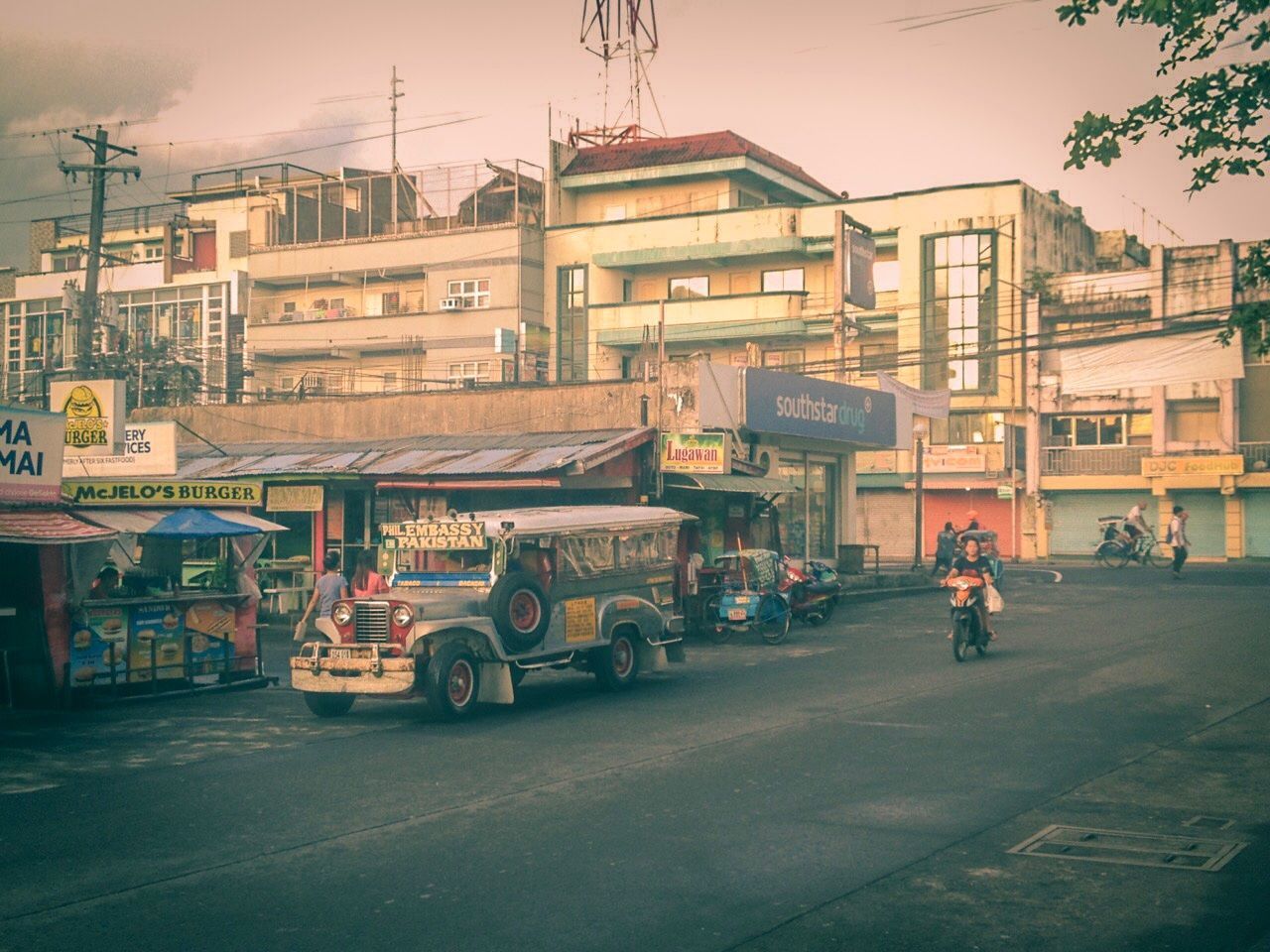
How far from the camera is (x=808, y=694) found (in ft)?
52.8

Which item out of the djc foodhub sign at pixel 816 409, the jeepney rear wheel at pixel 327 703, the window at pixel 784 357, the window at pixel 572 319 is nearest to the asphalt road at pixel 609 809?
the jeepney rear wheel at pixel 327 703

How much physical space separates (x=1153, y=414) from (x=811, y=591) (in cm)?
3441

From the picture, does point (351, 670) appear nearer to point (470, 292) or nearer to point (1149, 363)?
point (1149, 363)

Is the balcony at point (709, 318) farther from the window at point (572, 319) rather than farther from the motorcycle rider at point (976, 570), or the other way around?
the motorcycle rider at point (976, 570)

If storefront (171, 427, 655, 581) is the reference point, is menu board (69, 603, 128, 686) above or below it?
below

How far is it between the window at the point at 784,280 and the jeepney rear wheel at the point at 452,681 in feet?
148

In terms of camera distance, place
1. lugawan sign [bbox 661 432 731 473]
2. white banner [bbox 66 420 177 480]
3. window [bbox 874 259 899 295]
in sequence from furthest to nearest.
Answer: window [bbox 874 259 899 295] → lugawan sign [bbox 661 432 731 473] → white banner [bbox 66 420 177 480]

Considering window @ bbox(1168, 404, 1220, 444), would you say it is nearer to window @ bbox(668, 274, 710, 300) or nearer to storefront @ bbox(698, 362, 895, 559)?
window @ bbox(668, 274, 710, 300)

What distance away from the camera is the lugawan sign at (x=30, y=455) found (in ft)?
52.4

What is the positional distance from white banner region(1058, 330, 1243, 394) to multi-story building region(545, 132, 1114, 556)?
245cm

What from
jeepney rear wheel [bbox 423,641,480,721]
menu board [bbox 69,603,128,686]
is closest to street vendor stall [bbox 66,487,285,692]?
menu board [bbox 69,603,128,686]

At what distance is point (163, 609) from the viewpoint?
17672mm

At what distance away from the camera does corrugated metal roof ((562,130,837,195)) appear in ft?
199

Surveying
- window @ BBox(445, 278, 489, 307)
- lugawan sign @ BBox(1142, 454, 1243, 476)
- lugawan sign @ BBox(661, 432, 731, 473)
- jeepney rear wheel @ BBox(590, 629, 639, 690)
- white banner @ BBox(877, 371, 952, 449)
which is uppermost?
window @ BBox(445, 278, 489, 307)
